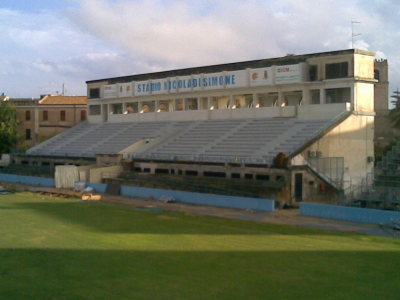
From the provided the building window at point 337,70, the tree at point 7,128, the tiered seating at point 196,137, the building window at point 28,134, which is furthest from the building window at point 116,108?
the building window at point 337,70

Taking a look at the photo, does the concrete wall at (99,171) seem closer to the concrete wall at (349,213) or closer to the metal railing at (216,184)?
the metal railing at (216,184)

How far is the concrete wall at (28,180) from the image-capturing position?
47.9 meters

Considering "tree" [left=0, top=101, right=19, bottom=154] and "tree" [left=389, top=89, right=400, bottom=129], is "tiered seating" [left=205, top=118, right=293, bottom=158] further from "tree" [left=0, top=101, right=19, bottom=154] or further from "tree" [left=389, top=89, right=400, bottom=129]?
"tree" [left=0, top=101, right=19, bottom=154]

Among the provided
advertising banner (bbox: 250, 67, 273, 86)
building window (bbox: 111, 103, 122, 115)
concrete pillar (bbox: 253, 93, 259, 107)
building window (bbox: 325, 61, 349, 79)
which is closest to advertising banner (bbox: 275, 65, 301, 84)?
advertising banner (bbox: 250, 67, 273, 86)

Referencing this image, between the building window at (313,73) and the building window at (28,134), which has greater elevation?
the building window at (313,73)

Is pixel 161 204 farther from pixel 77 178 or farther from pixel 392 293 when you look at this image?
pixel 392 293

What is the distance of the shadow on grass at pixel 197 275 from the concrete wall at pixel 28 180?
30.4 m

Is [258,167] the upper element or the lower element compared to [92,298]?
upper

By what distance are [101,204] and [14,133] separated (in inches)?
1409

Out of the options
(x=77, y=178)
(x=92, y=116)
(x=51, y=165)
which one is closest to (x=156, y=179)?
(x=77, y=178)

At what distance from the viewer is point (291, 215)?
29.8 metres

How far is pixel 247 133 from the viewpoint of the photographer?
43781 millimetres

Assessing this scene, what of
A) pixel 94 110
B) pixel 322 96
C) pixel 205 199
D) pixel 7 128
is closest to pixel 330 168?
pixel 322 96

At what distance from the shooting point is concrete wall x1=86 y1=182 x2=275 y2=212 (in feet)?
104
